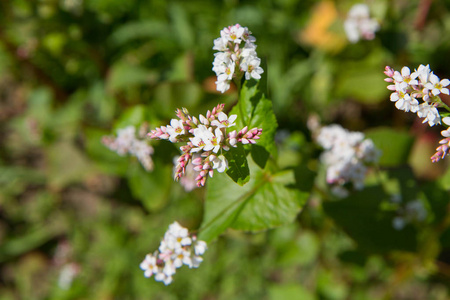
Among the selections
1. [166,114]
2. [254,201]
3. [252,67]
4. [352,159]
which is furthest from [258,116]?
[166,114]

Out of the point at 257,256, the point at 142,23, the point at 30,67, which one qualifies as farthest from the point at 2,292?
the point at 142,23

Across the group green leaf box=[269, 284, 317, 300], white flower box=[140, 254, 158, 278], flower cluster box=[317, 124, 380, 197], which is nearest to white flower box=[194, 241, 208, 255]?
white flower box=[140, 254, 158, 278]

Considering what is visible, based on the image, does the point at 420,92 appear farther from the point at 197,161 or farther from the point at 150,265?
the point at 150,265

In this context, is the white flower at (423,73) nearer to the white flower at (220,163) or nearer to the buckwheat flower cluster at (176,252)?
the white flower at (220,163)

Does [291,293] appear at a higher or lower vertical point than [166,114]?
lower

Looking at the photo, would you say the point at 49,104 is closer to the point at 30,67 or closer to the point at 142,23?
the point at 30,67

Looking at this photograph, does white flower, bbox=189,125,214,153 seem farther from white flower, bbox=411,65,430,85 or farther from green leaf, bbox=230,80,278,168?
white flower, bbox=411,65,430,85
